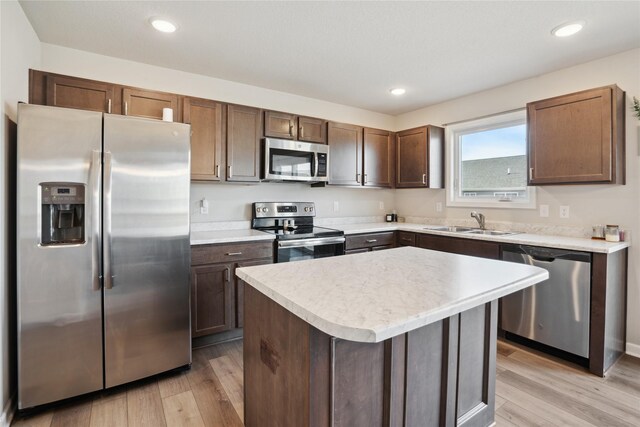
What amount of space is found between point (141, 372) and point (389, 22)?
2844mm

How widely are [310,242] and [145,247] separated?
1412 mm

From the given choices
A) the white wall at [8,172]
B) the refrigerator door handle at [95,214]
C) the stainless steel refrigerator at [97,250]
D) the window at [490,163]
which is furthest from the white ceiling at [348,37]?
the refrigerator door handle at [95,214]

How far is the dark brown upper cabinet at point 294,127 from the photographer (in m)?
3.20

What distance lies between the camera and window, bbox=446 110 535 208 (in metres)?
3.29

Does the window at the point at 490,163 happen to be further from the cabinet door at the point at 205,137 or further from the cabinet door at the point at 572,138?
the cabinet door at the point at 205,137

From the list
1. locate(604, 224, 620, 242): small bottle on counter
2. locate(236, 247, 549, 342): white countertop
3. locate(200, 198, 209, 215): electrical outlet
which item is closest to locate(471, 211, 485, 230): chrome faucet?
locate(604, 224, 620, 242): small bottle on counter

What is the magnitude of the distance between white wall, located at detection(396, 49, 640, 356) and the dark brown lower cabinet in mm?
2574

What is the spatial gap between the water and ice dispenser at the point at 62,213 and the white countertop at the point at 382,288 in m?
1.20

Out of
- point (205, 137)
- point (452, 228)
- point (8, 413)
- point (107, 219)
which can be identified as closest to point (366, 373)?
point (107, 219)

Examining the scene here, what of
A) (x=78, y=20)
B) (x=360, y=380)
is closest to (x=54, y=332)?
(x=360, y=380)

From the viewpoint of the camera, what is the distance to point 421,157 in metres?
3.88

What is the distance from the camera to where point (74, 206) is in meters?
1.94

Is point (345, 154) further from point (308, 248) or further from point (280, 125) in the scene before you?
point (308, 248)

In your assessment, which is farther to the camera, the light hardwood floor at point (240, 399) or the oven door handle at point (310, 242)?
the oven door handle at point (310, 242)
